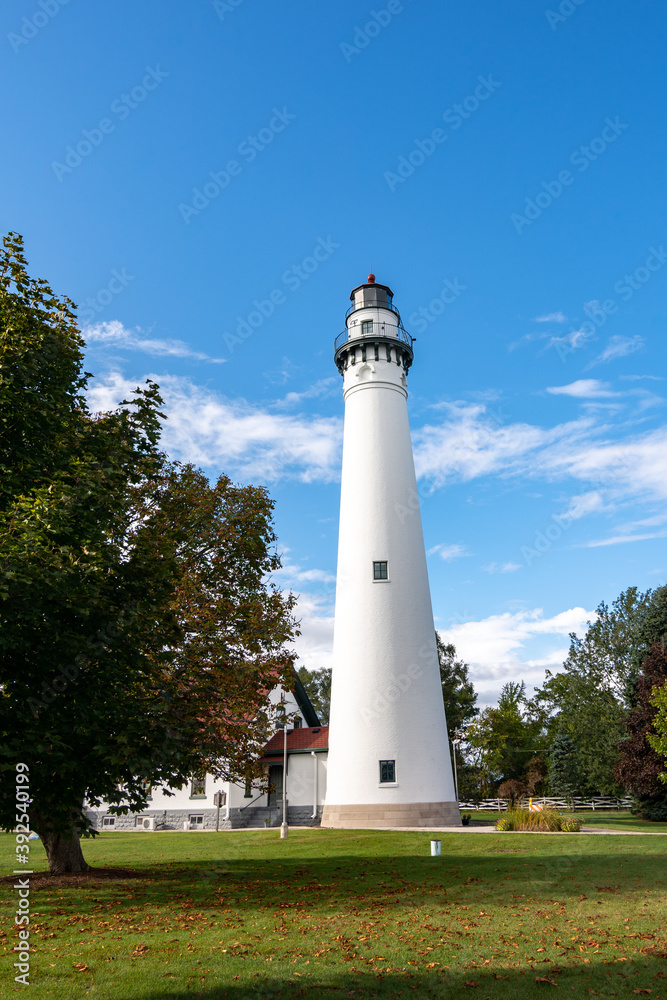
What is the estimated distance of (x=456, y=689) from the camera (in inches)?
2136

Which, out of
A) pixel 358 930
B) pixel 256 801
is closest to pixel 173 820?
pixel 256 801

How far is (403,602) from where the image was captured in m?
27.3

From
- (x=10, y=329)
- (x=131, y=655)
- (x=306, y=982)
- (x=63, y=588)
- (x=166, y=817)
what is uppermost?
(x=10, y=329)

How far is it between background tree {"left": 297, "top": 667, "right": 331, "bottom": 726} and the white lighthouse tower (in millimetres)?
44624

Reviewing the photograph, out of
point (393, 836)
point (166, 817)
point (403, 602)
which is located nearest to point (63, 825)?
point (393, 836)

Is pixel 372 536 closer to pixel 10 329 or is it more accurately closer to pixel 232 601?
pixel 232 601

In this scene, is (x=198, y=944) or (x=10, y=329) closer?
(x=198, y=944)

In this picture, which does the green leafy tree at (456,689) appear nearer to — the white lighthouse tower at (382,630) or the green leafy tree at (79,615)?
the white lighthouse tower at (382,630)

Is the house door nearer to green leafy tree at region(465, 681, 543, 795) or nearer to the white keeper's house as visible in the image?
the white keeper's house

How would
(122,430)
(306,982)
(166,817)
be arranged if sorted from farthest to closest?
1. (166,817)
2. (122,430)
3. (306,982)

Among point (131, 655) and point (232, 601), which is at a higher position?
point (232, 601)

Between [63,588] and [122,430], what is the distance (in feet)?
15.2

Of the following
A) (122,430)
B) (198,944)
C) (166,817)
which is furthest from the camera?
(166,817)

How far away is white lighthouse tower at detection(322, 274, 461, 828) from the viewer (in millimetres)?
25625
